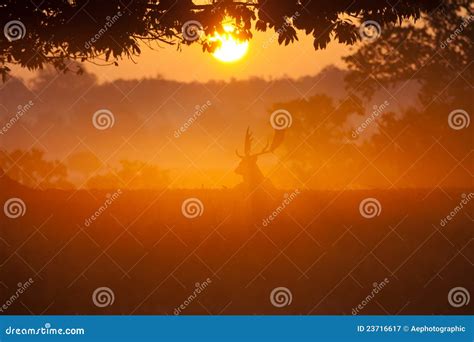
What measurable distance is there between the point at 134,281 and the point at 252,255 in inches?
121

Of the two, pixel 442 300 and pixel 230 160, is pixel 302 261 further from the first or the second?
pixel 230 160

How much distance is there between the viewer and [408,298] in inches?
625

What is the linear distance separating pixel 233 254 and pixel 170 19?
20.3 ft

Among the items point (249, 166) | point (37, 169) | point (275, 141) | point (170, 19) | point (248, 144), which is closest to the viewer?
point (170, 19)

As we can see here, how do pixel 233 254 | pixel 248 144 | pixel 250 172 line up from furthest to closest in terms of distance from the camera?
1. pixel 248 144
2. pixel 250 172
3. pixel 233 254

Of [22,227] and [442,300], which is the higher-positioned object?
[442,300]

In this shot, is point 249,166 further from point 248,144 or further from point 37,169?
point 37,169

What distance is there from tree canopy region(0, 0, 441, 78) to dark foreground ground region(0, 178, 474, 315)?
520 centimetres

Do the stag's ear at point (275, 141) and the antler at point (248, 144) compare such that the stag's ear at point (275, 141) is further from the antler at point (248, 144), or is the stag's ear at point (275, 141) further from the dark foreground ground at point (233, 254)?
the dark foreground ground at point (233, 254)

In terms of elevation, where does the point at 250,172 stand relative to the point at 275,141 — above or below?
below

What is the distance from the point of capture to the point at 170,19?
14992mm

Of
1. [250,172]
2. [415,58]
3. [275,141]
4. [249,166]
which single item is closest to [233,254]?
[250,172]

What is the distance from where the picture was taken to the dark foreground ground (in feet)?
51.4

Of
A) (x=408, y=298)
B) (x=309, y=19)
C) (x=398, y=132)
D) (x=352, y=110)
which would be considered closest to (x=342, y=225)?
(x=408, y=298)
